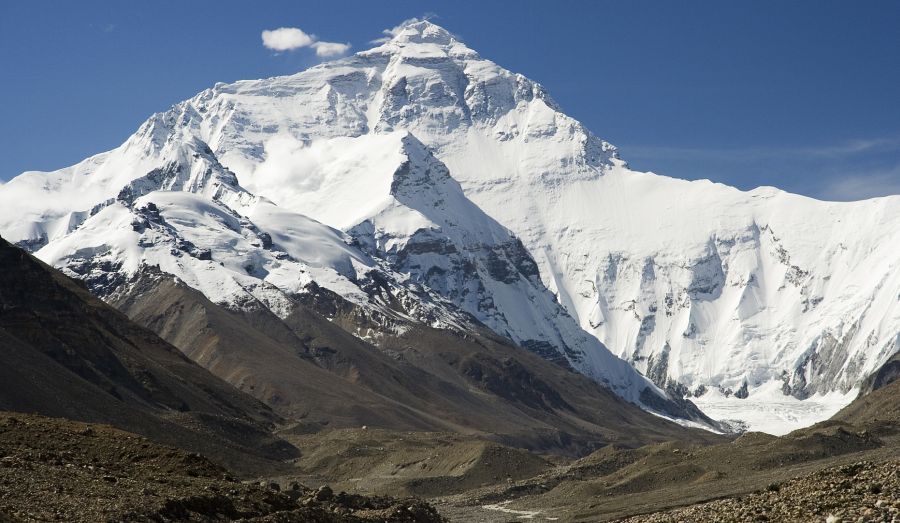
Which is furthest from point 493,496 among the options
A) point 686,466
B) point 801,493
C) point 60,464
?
point 801,493

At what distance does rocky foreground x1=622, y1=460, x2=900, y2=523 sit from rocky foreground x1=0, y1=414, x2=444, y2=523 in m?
21.0

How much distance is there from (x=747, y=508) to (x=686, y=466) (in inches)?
3352

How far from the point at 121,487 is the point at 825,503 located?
33368mm

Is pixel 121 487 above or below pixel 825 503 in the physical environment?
below

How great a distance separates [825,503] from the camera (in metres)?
54.2

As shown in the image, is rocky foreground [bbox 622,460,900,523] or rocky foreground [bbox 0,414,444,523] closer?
→ rocky foreground [bbox 622,460,900,523]

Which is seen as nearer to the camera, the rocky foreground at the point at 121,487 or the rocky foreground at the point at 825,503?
the rocky foreground at the point at 825,503

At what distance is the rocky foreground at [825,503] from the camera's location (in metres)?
50.2

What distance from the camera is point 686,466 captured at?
5571 inches

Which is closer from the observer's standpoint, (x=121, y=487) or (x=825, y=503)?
(x=825, y=503)

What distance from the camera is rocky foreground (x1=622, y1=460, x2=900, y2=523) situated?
1978 inches

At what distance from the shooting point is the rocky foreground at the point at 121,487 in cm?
6375

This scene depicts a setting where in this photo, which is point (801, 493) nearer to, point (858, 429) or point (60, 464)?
point (60, 464)

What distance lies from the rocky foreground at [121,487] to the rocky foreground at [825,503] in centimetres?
2105
